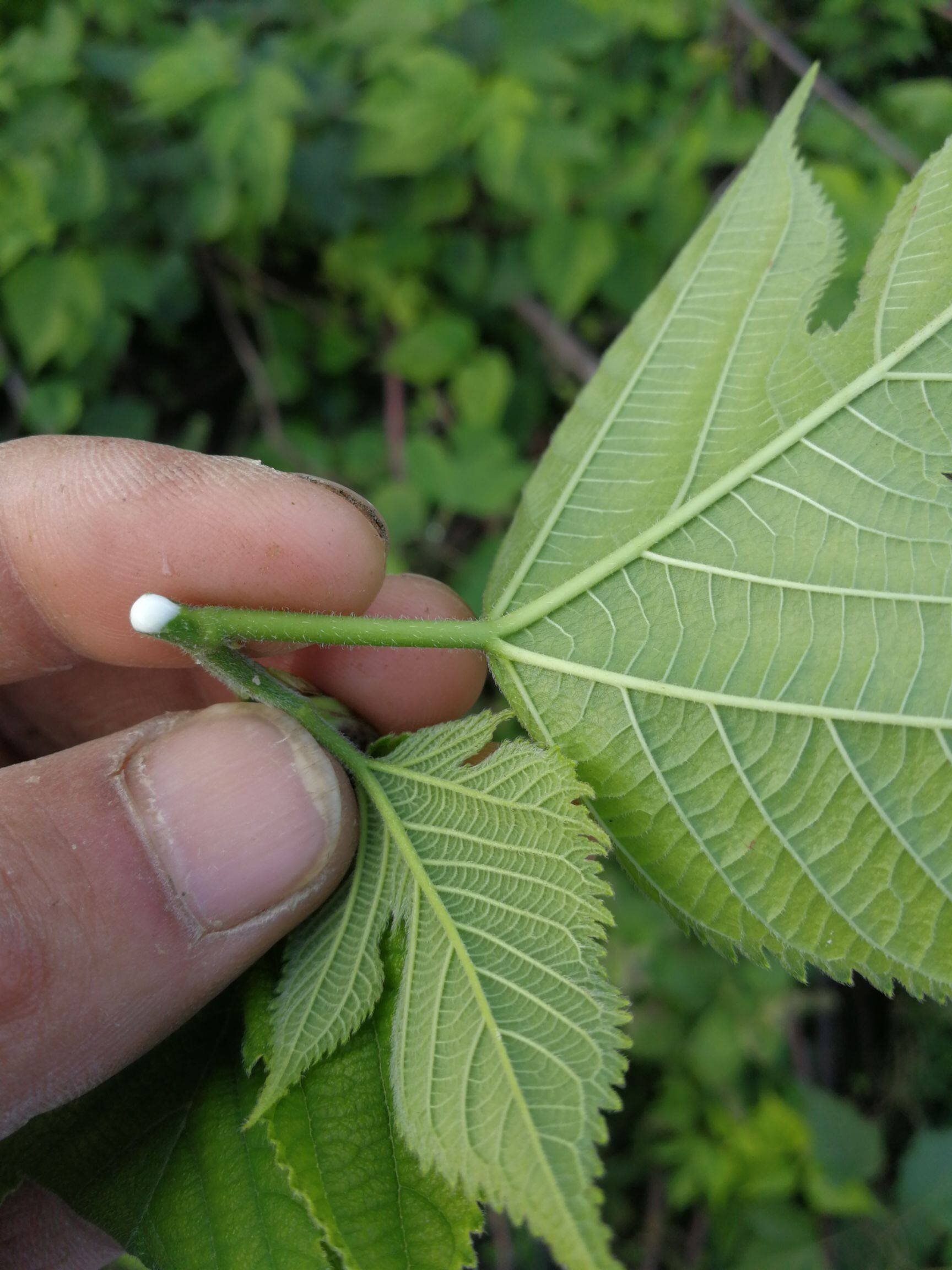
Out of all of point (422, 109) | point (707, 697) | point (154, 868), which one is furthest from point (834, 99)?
point (154, 868)

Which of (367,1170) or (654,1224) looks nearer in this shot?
(367,1170)

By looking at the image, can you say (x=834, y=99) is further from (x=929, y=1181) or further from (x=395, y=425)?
(x=929, y=1181)

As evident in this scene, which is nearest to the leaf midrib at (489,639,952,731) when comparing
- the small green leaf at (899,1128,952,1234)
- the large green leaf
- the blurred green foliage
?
the large green leaf

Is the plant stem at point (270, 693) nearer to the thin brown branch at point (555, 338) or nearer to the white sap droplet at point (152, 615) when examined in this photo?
the white sap droplet at point (152, 615)

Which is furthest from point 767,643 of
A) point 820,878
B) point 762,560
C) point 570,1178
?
point 570,1178

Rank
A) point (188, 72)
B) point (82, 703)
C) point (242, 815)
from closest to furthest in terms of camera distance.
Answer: point (242, 815) → point (82, 703) → point (188, 72)

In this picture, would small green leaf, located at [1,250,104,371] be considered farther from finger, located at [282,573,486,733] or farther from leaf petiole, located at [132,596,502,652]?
leaf petiole, located at [132,596,502,652]

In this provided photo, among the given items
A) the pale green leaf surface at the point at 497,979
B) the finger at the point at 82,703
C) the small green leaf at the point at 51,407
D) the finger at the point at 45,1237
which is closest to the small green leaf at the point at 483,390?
the small green leaf at the point at 51,407
